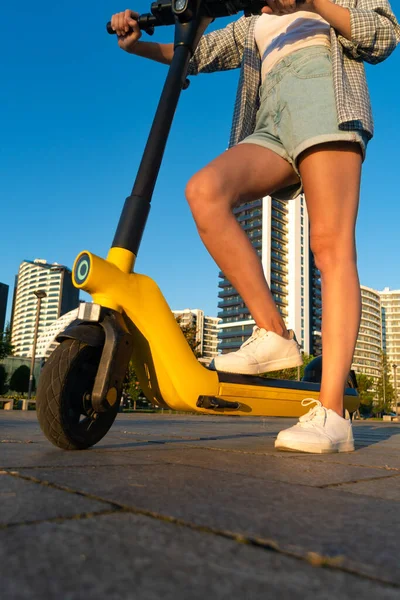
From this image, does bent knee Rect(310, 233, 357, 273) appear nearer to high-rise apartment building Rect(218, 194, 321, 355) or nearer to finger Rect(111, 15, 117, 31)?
finger Rect(111, 15, 117, 31)

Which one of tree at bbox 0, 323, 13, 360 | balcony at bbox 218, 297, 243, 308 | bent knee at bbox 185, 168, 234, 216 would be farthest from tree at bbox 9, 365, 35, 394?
balcony at bbox 218, 297, 243, 308

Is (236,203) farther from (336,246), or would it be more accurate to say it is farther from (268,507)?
(268,507)

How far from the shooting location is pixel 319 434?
80.0 inches

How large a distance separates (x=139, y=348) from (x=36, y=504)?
3.85 feet

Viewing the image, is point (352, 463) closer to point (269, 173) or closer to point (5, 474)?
point (5, 474)

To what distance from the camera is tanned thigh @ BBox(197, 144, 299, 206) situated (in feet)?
7.40

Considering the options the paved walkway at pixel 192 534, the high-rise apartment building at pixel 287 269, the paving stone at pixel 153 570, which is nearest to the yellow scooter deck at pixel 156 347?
the paved walkway at pixel 192 534

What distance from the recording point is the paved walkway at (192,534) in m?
0.55

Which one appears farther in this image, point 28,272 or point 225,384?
point 28,272

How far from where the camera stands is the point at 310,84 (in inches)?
90.0

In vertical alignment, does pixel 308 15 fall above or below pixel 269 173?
above

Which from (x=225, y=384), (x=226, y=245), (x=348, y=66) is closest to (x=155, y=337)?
(x=225, y=384)

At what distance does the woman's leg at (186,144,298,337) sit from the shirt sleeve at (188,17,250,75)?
2.33 ft

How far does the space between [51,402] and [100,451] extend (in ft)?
1.05
